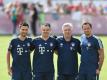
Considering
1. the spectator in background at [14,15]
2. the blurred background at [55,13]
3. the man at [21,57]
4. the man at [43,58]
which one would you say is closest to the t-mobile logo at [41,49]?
the man at [43,58]

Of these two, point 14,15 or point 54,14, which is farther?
point 54,14

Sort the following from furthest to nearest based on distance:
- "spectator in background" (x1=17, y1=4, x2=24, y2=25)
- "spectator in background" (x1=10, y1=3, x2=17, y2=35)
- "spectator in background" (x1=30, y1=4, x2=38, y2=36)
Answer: "spectator in background" (x1=17, y1=4, x2=24, y2=25)
"spectator in background" (x1=30, y1=4, x2=38, y2=36)
"spectator in background" (x1=10, y1=3, x2=17, y2=35)

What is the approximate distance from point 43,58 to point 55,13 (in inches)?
839

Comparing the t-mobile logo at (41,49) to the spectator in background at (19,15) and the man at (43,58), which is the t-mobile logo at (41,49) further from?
the spectator in background at (19,15)

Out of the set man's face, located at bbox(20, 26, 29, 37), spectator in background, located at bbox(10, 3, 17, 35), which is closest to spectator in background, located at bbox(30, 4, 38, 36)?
spectator in background, located at bbox(10, 3, 17, 35)

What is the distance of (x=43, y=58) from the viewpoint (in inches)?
497

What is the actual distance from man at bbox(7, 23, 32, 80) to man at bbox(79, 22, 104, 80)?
1287mm

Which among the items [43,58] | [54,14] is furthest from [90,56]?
[54,14]

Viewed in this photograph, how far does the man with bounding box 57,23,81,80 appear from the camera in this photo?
12.7 meters

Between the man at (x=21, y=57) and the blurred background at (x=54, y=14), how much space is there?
1993 cm

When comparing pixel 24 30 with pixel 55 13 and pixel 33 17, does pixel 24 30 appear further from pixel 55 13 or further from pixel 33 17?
pixel 55 13

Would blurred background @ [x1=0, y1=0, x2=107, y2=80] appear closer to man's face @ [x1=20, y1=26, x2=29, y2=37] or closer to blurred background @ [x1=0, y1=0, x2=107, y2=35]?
blurred background @ [x1=0, y1=0, x2=107, y2=35]

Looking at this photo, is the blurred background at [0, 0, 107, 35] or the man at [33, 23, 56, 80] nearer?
the man at [33, 23, 56, 80]

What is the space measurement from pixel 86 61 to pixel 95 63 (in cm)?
23
